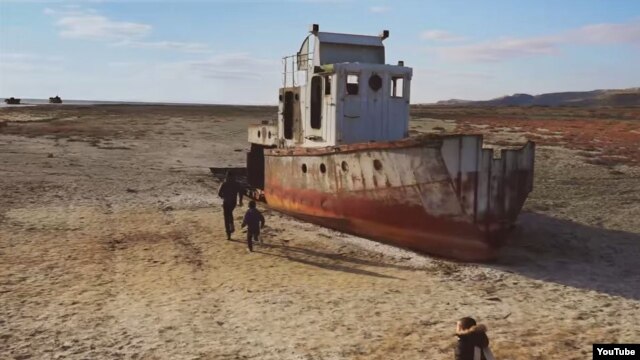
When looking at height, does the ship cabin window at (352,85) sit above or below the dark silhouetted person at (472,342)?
above

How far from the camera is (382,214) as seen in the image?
37.5 feet

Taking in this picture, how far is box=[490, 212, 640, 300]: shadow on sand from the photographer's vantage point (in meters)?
9.60

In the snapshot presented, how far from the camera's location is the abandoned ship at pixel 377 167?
406 inches

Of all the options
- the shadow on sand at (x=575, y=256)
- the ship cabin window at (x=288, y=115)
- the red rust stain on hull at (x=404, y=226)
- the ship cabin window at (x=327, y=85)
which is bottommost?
the shadow on sand at (x=575, y=256)

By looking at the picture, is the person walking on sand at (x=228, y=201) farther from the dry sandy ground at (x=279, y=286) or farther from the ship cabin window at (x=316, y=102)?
the ship cabin window at (x=316, y=102)

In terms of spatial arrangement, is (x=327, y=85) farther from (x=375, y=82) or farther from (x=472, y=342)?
(x=472, y=342)

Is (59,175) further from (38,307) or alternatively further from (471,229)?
(471,229)

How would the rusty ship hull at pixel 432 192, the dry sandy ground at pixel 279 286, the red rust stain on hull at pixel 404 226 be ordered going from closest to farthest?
the dry sandy ground at pixel 279 286, the rusty ship hull at pixel 432 192, the red rust stain on hull at pixel 404 226

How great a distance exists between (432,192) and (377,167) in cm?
134

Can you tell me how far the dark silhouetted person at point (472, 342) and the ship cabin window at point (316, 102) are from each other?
941cm

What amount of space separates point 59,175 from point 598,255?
58.3 ft

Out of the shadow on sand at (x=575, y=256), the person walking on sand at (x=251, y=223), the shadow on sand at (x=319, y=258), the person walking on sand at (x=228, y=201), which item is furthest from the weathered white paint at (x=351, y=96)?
the shadow on sand at (x=575, y=256)

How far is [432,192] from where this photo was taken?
10492 millimetres

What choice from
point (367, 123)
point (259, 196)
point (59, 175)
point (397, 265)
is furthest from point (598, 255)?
point (59, 175)
